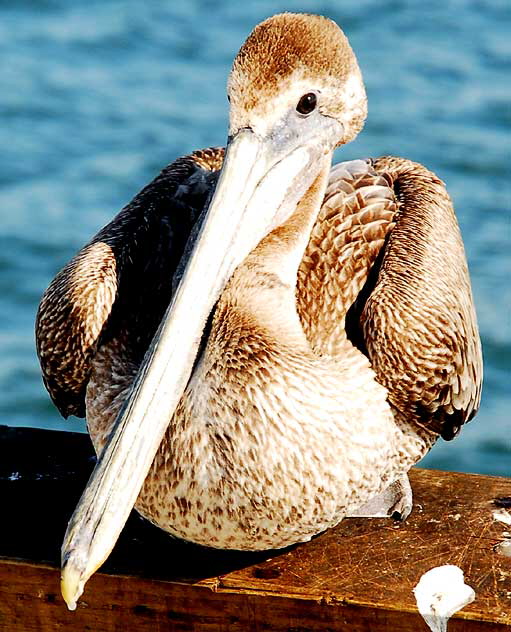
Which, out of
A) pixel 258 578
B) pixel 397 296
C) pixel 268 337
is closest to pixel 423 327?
pixel 397 296

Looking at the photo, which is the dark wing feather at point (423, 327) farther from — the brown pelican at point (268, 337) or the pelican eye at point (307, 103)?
the pelican eye at point (307, 103)

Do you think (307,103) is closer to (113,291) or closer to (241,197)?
(241,197)

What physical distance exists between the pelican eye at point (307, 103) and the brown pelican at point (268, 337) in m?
0.01

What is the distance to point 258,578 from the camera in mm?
3799

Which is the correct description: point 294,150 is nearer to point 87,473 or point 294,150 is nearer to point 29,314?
point 87,473

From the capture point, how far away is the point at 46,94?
11023 mm

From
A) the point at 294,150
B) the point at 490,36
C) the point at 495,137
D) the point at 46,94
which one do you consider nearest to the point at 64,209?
the point at 46,94

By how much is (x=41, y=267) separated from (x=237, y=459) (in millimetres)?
5802

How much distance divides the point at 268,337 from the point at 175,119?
23.4 ft

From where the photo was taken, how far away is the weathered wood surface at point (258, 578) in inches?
144

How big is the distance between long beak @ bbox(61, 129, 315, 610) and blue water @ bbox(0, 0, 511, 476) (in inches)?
167

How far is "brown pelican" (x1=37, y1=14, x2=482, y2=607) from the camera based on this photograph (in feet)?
11.3

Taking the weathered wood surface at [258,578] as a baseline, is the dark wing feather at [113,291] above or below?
A: above

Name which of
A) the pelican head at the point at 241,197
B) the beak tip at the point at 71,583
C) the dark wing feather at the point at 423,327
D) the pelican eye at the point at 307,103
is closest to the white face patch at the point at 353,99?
the pelican head at the point at 241,197
